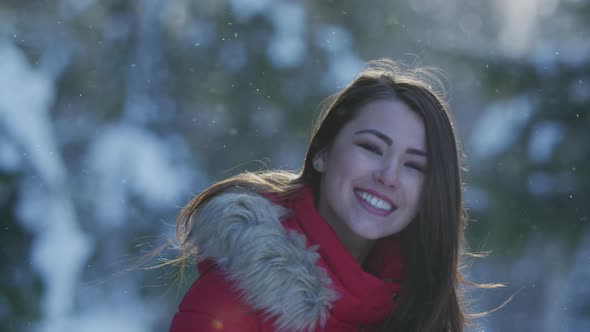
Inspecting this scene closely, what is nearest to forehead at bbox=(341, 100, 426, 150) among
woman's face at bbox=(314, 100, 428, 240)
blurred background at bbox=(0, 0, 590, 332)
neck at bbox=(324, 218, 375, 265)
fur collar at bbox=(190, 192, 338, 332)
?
woman's face at bbox=(314, 100, 428, 240)

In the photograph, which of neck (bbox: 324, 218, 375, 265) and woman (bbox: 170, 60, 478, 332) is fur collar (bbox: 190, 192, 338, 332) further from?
neck (bbox: 324, 218, 375, 265)

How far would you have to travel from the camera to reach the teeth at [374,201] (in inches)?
74.2

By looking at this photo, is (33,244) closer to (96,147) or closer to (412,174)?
(96,147)

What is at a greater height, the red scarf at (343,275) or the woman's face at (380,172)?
the woman's face at (380,172)

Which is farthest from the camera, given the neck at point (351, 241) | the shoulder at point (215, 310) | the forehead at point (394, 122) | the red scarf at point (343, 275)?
the neck at point (351, 241)

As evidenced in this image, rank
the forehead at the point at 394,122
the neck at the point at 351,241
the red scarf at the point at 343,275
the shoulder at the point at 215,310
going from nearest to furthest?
the shoulder at the point at 215,310 < the red scarf at the point at 343,275 < the forehead at the point at 394,122 < the neck at the point at 351,241

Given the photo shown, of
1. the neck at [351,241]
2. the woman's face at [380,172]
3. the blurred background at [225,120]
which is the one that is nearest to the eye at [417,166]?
the woman's face at [380,172]

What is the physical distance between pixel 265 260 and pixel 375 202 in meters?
0.38

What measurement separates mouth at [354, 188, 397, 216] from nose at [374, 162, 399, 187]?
4cm

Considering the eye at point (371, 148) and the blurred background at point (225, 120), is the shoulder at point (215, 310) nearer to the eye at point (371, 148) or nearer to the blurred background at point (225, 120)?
the eye at point (371, 148)

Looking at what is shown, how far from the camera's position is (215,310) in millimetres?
1668

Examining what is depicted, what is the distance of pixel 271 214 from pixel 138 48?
28.4 ft

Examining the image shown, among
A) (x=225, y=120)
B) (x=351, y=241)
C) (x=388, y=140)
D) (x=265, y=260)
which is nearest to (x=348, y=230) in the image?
(x=351, y=241)

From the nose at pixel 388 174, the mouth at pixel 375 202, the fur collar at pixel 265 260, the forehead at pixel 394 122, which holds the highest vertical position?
the forehead at pixel 394 122
